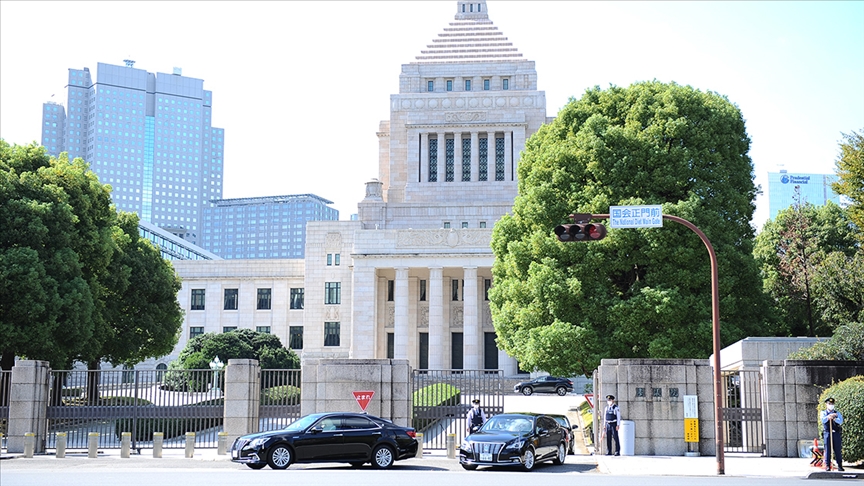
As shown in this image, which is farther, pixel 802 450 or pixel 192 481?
pixel 802 450

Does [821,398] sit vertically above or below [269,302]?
below

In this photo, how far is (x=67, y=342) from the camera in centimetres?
3881

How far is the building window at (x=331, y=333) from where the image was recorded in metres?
77.9

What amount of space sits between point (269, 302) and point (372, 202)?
13.7m

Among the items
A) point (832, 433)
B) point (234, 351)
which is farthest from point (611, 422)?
point (234, 351)

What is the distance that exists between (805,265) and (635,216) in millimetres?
23115

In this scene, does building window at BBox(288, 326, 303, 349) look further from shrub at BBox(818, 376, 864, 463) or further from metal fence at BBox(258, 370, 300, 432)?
shrub at BBox(818, 376, 864, 463)

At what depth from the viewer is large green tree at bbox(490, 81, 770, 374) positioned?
32.5 metres

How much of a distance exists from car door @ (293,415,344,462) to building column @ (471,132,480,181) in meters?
61.6

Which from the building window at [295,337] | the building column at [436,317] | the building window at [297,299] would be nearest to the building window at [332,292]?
the building window at [297,299]

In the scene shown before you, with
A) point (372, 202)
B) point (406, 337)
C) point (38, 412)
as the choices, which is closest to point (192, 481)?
point (38, 412)

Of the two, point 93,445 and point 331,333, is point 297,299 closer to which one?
point 331,333

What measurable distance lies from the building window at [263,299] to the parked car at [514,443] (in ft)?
199

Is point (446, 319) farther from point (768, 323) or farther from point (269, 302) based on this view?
point (768, 323)
